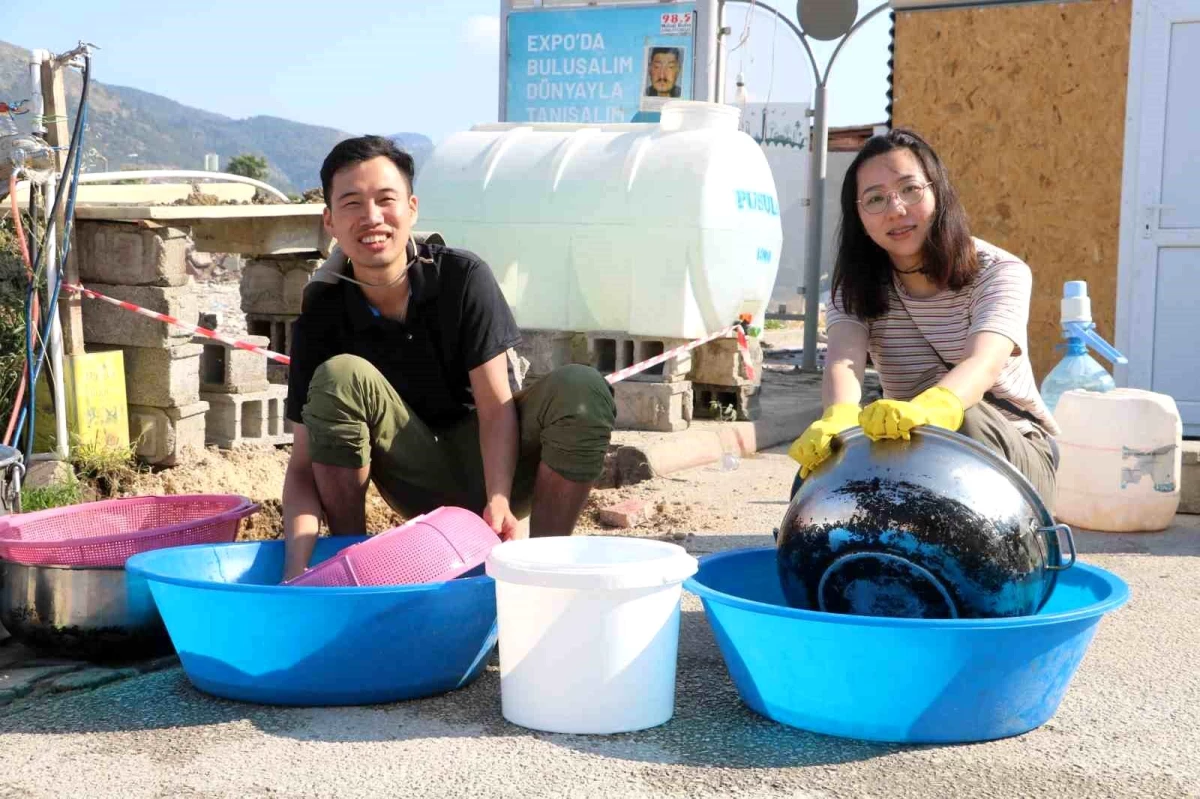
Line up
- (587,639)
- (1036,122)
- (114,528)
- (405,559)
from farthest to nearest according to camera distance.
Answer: (1036,122), (114,528), (405,559), (587,639)

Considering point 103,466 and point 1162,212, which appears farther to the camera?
point 1162,212

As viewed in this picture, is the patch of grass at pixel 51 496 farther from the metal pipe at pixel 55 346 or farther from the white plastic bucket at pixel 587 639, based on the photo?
the white plastic bucket at pixel 587 639

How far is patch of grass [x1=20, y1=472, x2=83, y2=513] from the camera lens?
4.52 metres

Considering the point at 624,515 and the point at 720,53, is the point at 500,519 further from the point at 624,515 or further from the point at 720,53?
the point at 720,53

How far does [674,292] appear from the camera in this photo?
6836 mm

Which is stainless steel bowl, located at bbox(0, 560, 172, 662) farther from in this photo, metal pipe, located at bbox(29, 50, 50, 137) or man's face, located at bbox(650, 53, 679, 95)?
man's face, located at bbox(650, 53, 679, 95)

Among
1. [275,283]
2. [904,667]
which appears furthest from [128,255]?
[904,667]

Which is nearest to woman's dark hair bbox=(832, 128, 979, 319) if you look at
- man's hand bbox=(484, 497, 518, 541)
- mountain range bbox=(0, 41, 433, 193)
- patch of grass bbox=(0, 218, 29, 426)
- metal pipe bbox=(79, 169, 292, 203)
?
man's hand bbox=(484, 497, 518, 541)

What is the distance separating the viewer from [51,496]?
463cm

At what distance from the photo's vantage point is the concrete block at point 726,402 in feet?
24.4

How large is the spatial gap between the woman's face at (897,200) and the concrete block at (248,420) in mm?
3312

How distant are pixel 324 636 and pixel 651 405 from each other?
4365mm

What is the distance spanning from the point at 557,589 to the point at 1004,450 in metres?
1.28

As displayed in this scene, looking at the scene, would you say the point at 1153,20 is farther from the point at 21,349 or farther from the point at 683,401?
the point at 21,349
